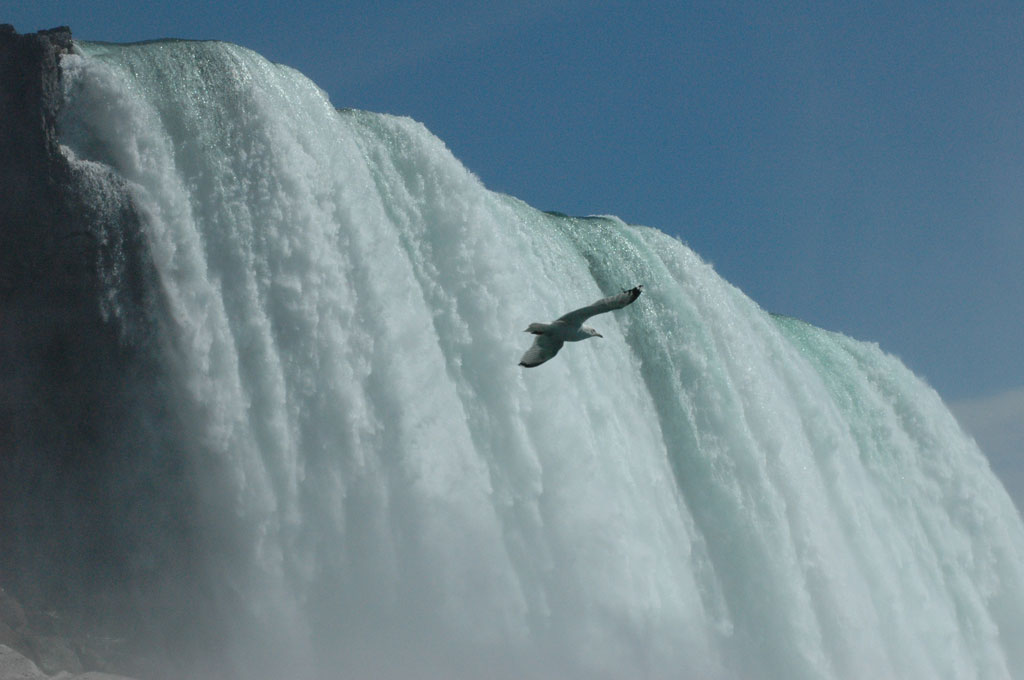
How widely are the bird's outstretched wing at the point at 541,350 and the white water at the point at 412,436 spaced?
3611 millimetres

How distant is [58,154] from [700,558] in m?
7.66

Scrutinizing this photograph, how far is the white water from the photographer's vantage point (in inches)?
399

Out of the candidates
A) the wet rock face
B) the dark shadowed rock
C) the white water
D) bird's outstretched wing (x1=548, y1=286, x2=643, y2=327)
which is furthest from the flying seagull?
the dark shadowed rock

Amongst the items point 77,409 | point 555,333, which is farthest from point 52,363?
point 555,333

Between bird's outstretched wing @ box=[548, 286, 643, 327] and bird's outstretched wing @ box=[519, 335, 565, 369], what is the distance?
17cm

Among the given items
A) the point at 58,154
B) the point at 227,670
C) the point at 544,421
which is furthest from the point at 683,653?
the point at 58,154

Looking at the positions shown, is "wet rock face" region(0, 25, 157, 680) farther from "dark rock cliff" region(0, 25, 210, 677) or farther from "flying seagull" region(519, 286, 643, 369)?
"flying seagull" region(519, 286, 643, 369)

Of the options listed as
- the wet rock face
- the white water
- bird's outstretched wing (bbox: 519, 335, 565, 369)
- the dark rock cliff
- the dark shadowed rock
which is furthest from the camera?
the wet rock face

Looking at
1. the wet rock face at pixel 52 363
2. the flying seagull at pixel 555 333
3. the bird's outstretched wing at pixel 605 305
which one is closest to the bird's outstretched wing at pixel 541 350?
the flying seagull at pixel 555 333

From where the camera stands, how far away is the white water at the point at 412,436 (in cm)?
1013

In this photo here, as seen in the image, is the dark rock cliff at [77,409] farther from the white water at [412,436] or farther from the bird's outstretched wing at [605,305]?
the bird's outstretched wing at [605,305]

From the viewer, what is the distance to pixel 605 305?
644cm

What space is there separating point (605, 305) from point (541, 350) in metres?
0.73

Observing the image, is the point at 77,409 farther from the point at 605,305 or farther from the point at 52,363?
the point at 605,305
